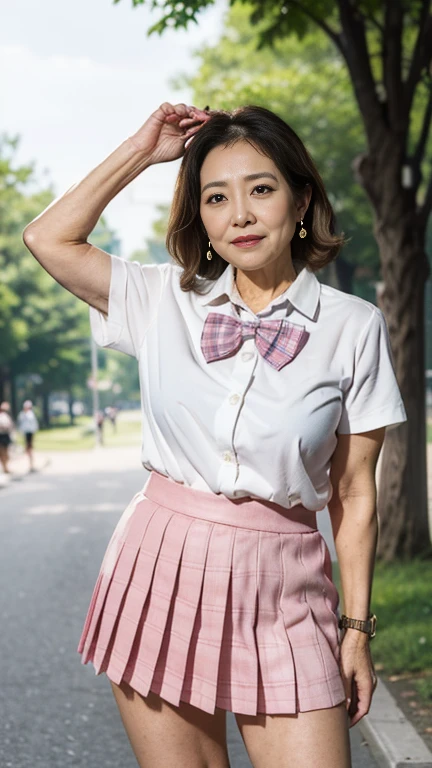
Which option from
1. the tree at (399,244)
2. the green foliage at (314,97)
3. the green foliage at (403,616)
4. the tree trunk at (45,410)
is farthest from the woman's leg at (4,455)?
the tree trunk at (45,410)

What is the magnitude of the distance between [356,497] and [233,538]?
324 mm

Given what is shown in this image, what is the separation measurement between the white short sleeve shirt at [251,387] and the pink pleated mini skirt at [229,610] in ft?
0.25

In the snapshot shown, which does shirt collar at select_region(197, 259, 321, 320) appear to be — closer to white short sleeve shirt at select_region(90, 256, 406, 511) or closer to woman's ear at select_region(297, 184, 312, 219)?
white short sleeve shirt at select_region(90, 256, 406, 511)

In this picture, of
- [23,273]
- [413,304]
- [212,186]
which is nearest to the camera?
[212,186]

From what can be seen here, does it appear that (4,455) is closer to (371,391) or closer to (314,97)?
(314,97)

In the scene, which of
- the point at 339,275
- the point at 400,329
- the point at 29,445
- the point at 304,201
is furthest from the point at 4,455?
the point at 304,201

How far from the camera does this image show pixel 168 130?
2.68 m

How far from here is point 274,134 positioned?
2518 mm

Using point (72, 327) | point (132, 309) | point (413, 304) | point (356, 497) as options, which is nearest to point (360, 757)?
point (356, 497)

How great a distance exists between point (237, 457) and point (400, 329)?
6.86 meters

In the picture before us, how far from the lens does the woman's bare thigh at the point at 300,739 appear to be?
2342mm

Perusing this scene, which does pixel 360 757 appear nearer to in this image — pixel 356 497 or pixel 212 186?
pixel 356 497

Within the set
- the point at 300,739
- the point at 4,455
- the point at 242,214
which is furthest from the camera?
the point at 4,455

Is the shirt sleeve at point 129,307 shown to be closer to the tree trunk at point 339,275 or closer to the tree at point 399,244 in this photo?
the tree at point 399,244
